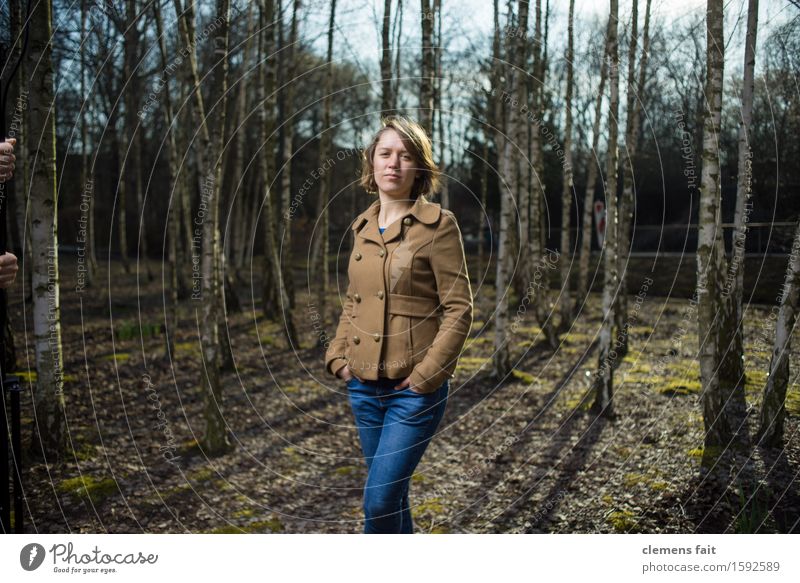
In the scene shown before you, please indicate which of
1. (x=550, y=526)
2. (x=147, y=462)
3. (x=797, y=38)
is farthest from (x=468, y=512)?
(x=797, y=38)

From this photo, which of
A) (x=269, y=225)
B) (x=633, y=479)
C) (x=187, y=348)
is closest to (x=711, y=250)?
(x=633, y=479)

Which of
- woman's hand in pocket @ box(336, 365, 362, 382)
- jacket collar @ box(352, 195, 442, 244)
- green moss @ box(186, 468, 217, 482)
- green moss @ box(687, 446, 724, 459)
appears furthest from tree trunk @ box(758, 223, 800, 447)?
green moss @ box(186, 468, 217, 482)

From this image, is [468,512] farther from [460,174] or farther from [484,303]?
[460,174]

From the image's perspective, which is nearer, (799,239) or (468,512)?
(799,239)

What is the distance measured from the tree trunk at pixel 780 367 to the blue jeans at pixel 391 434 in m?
2.81

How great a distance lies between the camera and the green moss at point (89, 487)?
4977 mm

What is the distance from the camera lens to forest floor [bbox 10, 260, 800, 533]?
4.64 m

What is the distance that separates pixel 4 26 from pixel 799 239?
856cm

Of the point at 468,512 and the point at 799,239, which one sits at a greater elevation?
the point at 799,239

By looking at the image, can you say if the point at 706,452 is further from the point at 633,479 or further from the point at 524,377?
the point at 524,377

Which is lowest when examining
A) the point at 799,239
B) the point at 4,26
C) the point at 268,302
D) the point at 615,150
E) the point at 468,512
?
the point at 468,512

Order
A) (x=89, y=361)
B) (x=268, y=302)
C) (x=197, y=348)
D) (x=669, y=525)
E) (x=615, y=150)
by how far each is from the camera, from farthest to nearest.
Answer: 1. (x=268, y=302)
2. (x=197, y=348)
3. (x=89, y=361)
4. (x=615, y=150)
5. (x=669, y=525)

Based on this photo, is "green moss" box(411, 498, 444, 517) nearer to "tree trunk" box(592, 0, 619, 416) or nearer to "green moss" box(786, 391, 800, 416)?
"tree trunk" box(592, 0, 619, 416)

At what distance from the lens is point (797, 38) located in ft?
15.5
